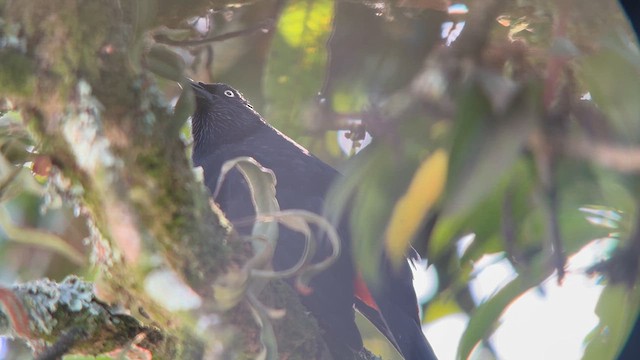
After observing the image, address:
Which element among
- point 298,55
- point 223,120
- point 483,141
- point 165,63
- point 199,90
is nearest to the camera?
point 483,141

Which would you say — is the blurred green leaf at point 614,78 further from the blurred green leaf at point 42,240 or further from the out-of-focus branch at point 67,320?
the blurred green leaf at point 42,240

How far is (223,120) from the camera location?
8.44ft

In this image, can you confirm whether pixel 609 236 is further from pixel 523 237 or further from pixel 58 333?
pixel 58 333

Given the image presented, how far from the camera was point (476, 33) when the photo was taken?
3.72 ft

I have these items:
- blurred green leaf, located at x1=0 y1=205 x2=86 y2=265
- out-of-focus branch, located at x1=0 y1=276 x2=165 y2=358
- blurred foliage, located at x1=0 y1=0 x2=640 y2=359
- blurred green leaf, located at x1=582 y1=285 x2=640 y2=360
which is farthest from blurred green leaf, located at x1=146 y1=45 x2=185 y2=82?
blurred green leaf, located at x1=582 y1=285 x2=640 y2=360

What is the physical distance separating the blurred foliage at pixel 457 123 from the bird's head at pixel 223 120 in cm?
101

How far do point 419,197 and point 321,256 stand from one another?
1.13ft

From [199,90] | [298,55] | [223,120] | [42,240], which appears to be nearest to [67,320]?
[42,240]

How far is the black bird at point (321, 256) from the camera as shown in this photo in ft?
4.56

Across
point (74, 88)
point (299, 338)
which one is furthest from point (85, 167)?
point (299, 338)

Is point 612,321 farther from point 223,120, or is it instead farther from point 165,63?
point 223,120

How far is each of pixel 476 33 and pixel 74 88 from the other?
1.75ft

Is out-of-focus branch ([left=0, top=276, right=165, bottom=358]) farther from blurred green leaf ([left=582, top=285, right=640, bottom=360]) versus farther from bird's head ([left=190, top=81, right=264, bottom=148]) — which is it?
bird's head ([left=190, top=81, right=264, bottom=148])

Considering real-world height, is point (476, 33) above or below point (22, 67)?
below
